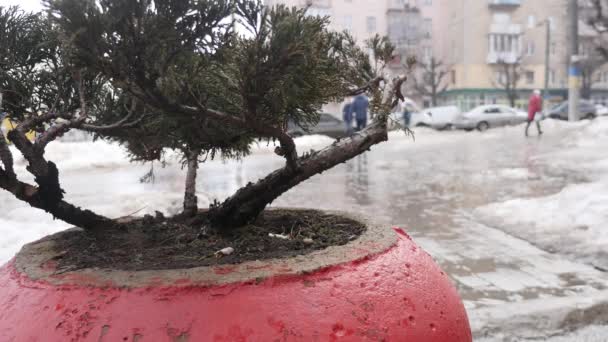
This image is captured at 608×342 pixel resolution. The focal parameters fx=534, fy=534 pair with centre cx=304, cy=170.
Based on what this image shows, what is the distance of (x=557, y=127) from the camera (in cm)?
2119

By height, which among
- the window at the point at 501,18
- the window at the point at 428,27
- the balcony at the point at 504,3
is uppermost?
the balcony at the point at 504,3

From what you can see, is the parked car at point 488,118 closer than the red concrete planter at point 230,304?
No

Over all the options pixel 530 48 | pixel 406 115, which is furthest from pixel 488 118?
pixel 530 48

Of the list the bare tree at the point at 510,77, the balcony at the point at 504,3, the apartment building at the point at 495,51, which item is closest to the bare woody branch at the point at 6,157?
the apartment building at the point at 495,51

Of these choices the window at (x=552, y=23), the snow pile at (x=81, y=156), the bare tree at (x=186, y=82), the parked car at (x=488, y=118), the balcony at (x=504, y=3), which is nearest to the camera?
the bare tree at (x=186, y=82)

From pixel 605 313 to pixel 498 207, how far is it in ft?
9.98

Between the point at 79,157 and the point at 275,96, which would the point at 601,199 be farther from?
the point at 79,157

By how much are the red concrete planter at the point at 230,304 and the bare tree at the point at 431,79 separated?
42.7 m

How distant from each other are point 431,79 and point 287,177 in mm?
44511

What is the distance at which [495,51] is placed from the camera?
44.8 meters

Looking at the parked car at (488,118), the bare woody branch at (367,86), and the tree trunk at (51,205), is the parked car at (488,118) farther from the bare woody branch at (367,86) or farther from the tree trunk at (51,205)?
the tree trunk at (51,205)

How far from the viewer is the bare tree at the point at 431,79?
A: 43.5 meters

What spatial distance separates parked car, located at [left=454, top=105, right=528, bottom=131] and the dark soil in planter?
25.7 metres

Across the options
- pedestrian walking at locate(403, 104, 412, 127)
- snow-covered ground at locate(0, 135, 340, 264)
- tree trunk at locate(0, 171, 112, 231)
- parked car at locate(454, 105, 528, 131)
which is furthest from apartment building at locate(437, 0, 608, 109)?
tree trunk at locate(0, 171, 112, 231)
